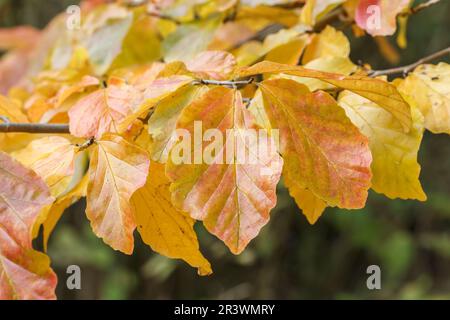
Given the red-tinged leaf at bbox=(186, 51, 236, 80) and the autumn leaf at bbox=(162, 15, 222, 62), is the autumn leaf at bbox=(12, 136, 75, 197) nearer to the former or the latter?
the red-tinged leaf at bbox=(186, 51, 236, 80)

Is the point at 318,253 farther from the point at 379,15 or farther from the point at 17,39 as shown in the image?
the point at 379,15

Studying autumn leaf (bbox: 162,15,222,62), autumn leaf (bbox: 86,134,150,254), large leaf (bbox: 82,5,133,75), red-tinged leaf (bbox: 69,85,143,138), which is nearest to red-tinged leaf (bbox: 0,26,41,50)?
large leaf (bbox: 82,5,133,75)

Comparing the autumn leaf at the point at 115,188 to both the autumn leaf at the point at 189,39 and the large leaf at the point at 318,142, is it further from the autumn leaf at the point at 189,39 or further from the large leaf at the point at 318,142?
the autumn leaf at the point at 189,39

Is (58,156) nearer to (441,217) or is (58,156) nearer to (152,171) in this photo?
(152,171)

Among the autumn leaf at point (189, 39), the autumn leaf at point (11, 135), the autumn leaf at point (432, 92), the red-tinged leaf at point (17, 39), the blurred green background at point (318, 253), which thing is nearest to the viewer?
the autumn leaf at point (432, 92)

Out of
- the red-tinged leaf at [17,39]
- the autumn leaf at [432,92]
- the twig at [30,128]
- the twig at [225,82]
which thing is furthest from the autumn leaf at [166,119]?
the red-tinged leaf at [17,39]

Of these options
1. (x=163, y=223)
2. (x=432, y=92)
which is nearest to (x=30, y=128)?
(x=163, y=223)
